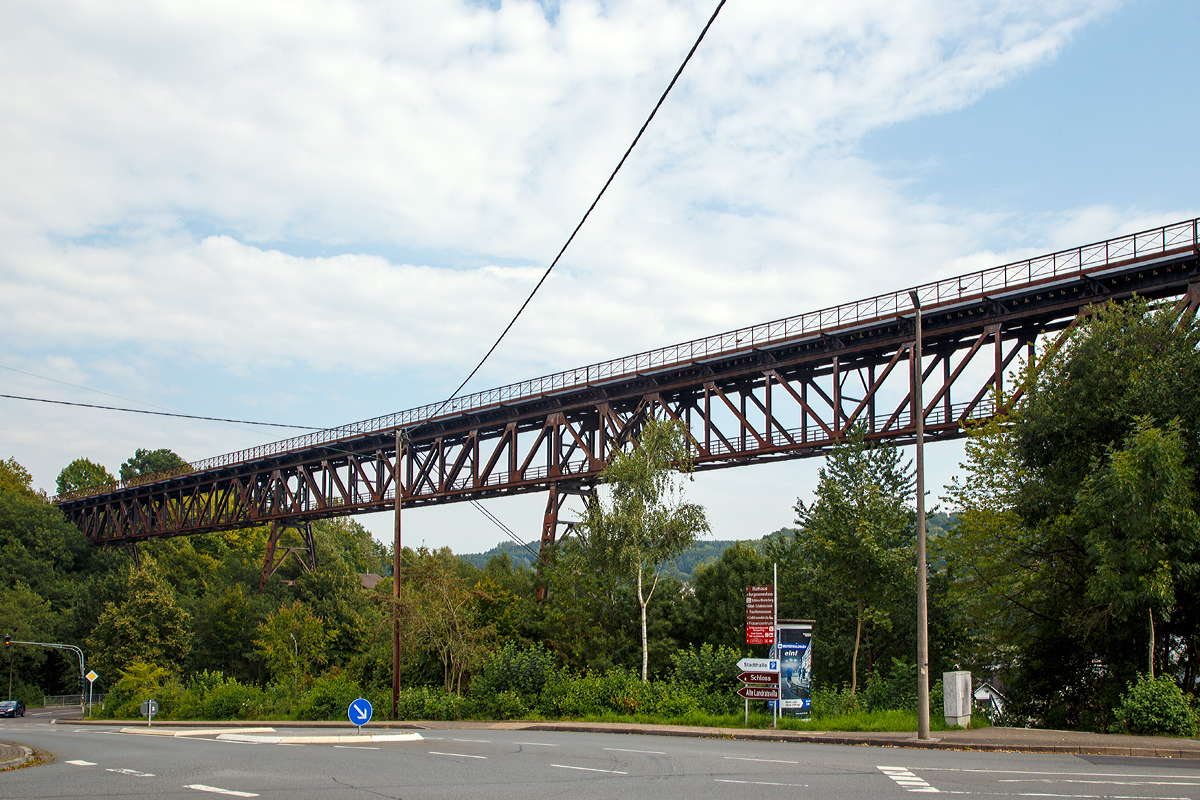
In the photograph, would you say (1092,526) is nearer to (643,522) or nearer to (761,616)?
(761,616)

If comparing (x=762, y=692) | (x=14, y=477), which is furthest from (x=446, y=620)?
(x=14, y=477)

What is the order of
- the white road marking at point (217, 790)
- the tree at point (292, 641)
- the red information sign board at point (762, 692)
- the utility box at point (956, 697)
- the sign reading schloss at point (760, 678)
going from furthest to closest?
the tree at point (292, 641)
the sign reading schloss at point (760, 678)
the red information sign board at point (762, 692)
the utility box at point (956, 697)
the white road marking at point (217, 790)

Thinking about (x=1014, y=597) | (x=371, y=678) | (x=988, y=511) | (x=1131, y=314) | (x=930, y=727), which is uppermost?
(x=1131, y=314)

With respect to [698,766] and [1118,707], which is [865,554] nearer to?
[1118,707]

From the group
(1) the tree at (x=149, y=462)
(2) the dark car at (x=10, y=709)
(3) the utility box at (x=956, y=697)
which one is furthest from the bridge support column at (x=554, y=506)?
(1) the tree at (x=149, y=462)

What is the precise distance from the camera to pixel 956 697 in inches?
786

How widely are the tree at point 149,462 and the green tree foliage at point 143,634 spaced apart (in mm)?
83834

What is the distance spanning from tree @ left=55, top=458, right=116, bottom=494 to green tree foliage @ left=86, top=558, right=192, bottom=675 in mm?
84121

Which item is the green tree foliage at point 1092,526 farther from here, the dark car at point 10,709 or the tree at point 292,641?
the dark car at point 10,709

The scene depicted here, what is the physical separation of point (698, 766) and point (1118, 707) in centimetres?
1071

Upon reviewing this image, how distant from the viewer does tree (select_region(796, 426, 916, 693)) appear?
84.0 ft

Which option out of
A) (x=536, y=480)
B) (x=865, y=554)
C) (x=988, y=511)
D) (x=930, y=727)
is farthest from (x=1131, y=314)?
(x=536, y=480)

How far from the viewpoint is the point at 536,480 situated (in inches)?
1939

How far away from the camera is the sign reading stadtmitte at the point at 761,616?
76.2 feet
